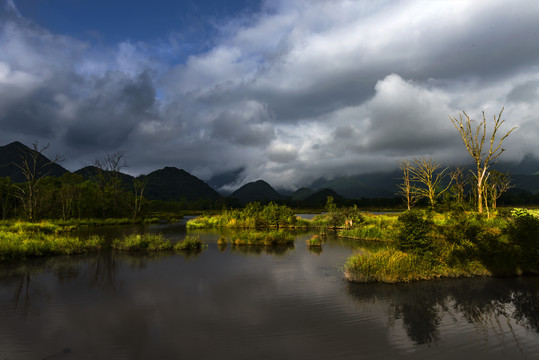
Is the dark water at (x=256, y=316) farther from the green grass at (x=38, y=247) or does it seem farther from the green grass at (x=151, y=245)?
the green grass at (x=151, y=245)

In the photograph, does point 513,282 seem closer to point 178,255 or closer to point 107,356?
point 107,356

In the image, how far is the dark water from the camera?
26.3ft

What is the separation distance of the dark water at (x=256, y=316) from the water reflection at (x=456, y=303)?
41 mm

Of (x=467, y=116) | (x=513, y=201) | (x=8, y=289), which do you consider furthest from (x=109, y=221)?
(x=513, y=201)

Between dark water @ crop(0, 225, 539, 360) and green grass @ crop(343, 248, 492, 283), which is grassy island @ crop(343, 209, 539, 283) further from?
dark water @ crop(0, 225, 539, 360)

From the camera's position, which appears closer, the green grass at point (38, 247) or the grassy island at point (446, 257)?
the grassy island at point (446, 257)

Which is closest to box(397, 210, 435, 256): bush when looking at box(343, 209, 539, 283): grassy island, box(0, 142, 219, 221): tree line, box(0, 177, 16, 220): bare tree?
box(343, 209, 539, 283): grassy island

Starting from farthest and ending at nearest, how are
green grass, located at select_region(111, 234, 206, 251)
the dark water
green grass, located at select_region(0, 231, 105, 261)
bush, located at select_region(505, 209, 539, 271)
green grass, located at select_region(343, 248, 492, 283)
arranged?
green grass, located at select_region(111, 234, 206, 251) → green grass, located at select_region(0, 231, 105, 261) → bush, located at select_region(505, 209, 539, 271) → green grass, located at select_region(343, 248, 492, 283) → the dark water

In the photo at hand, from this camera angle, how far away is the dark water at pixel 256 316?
802 cm

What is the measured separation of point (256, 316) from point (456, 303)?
7824 millimetres

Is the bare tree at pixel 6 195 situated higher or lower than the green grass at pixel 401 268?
higher

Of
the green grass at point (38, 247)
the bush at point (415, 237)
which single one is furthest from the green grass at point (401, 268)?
the green grass at point (38, 247)

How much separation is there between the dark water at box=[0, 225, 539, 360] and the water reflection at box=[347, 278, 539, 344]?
41 mm

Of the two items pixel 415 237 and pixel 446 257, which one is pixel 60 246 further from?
pixel 446 257
